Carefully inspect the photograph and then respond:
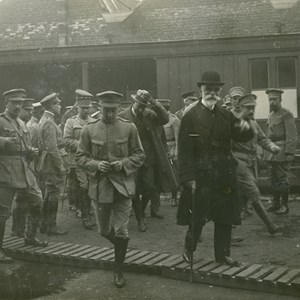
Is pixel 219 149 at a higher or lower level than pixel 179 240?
higher

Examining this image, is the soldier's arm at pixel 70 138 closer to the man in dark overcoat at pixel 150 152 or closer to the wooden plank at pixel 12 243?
the man in dark overcoat at pixel 150 152

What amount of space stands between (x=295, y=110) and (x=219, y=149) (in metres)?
7.34

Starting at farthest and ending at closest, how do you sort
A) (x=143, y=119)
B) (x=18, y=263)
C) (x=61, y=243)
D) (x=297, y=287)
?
1. (x=143, y=119)
2. (x=61, y=243)
3. (x=18, y=263)
4. (x=297, y=287)

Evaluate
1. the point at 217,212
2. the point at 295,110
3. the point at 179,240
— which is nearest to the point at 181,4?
the point at 295,110

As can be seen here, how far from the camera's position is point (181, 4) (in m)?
17.3

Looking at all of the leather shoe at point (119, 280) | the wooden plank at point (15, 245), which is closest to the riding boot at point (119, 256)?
the leather shoe at point (119, 280)

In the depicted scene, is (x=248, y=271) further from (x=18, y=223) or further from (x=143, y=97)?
(x=18, y=223)

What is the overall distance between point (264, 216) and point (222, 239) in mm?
1543

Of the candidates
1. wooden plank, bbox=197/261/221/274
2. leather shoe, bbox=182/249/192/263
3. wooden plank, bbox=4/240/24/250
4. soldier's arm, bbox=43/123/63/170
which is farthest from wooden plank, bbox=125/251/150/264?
soldier's arm, bbox=43/123/63/170

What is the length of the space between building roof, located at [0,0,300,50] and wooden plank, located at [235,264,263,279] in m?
10.1

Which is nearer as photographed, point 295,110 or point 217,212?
point 217,212

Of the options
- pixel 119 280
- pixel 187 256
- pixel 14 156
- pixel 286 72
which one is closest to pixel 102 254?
pixel 119 280

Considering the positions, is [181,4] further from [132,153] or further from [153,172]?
[132,153]

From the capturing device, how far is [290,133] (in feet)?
30.2
